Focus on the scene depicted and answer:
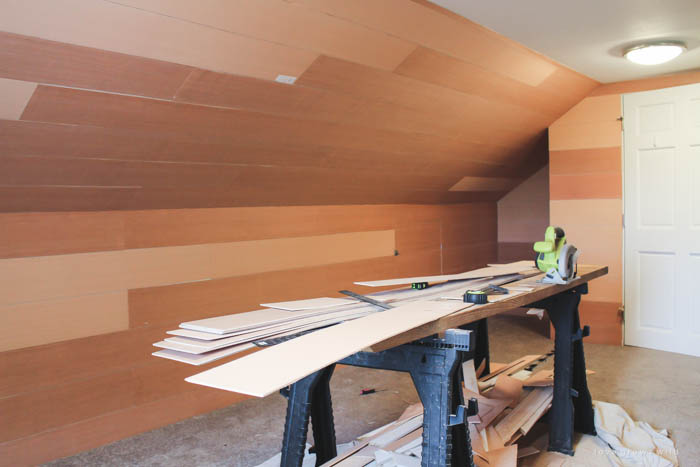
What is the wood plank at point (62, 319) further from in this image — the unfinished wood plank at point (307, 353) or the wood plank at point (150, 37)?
the unfinished wood plank at point (307, 353)

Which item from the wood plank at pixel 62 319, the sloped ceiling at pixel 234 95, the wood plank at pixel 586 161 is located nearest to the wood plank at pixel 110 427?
the wood plank at pixel 62 319

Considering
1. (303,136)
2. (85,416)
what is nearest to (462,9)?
(303,136)

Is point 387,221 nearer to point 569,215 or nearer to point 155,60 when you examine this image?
point 569,215

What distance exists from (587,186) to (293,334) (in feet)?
12.9

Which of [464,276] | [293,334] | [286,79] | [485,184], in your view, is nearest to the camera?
[293,334]

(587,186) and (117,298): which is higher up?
(587,186)

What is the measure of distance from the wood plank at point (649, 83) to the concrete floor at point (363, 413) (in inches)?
86.0

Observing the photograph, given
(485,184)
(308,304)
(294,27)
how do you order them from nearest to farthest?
(308,304) < (294,27) < (485,184)

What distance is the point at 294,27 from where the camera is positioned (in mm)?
2385

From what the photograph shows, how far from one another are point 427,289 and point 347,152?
1535mm

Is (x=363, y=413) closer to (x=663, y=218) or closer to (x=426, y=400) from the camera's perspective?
(x=426, y=400)

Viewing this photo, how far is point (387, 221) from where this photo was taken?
488 cm

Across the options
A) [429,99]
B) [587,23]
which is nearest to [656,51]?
[587,23]

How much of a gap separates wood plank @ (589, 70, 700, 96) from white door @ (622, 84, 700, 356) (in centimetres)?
6
